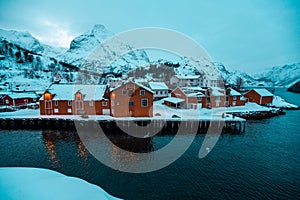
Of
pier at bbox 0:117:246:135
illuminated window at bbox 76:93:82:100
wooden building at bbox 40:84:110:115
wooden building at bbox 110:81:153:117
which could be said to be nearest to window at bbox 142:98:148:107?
wooden building at bbox 110:81:153:117

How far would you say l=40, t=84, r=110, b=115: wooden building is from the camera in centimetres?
3584

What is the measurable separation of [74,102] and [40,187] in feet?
96.6

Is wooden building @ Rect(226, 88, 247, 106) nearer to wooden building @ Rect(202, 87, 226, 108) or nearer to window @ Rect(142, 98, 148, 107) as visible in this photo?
wooden building @ Rect(202, 87, 226, 108)

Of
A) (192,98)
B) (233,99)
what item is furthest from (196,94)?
(233,99)

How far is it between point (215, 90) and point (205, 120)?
17262 mm

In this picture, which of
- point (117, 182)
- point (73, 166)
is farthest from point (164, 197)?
point (73, 166)

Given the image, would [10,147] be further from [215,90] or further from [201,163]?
[215,90]

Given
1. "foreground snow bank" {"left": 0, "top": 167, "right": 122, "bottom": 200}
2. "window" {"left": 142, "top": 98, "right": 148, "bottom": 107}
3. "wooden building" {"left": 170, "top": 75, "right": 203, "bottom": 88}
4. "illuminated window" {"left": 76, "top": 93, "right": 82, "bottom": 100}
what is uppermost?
"wooden building" {"left": 170, "top": 75, "right": 203, "bottom": 88}

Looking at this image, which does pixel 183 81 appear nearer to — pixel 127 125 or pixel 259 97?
pixel 259 97

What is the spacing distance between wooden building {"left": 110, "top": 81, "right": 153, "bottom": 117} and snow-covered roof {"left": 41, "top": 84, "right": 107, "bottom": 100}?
436cm

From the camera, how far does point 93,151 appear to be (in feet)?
75.9

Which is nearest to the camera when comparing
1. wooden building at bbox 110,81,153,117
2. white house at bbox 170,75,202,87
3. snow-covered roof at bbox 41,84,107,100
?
wooden building at bbox 110,81,153,117

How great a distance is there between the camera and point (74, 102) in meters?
36.1

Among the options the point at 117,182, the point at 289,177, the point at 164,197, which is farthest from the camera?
the point at 289,177
